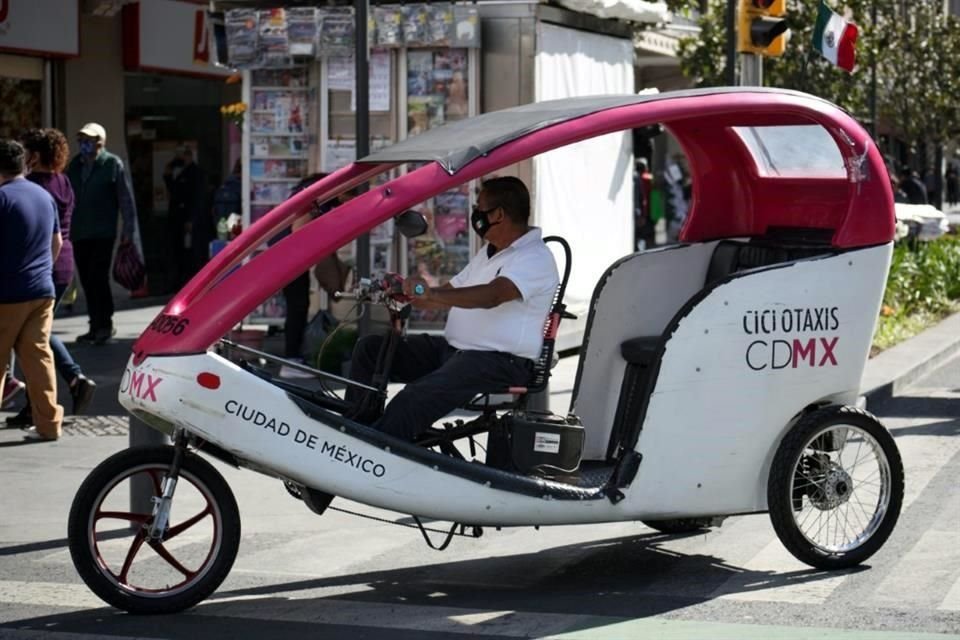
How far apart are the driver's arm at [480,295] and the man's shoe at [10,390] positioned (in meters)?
5.14

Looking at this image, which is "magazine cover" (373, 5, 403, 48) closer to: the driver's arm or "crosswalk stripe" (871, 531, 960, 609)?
"crosswalk stripe" (871, 531, 960, 609)

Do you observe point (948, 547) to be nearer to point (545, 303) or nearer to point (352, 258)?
point (545, 303)

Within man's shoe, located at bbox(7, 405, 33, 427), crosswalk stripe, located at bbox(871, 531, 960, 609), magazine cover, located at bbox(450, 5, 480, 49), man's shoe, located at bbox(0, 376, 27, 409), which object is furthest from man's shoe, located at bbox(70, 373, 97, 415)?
crosswalk stripe, located at bbox(871, 531, 960, 609)

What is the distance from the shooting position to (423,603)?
686 cm

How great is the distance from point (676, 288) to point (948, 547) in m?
1.52

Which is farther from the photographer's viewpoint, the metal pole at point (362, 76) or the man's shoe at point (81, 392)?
the man's shoe at point (81, 392)

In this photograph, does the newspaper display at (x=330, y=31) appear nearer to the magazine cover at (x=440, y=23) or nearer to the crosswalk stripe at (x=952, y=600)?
the magazine cover at (x=440, y=23)

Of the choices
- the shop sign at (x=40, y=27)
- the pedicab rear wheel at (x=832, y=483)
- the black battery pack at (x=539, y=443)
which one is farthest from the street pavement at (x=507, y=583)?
the shop sign at (x=40, y=27)

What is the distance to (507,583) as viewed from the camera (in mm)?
7238

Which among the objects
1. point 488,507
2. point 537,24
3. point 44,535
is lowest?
point 44,535

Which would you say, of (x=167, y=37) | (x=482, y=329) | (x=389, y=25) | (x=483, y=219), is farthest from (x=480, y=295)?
(x=167, y=37)

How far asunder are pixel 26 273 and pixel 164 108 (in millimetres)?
11612

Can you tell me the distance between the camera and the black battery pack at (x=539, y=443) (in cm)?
698

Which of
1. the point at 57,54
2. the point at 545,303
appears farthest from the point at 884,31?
the point at 545,303
